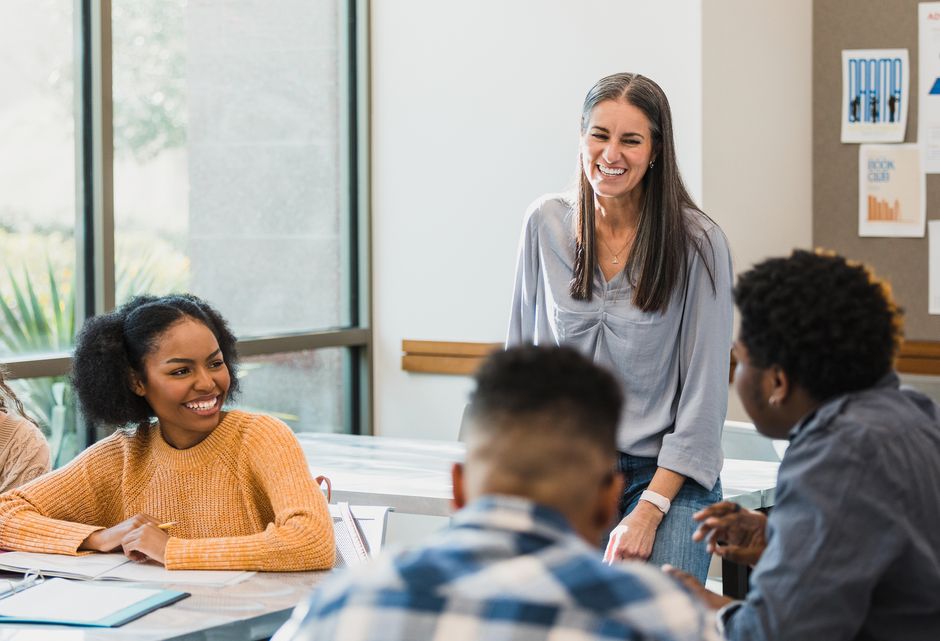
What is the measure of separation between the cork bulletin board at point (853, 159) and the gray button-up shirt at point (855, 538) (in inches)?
118

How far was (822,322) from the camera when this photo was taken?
1.38 metres

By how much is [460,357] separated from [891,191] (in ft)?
5.42

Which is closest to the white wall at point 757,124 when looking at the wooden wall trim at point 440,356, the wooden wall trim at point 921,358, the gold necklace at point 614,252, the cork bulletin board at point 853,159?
the cork bulletin board at point 853,159

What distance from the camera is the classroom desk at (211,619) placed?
160cm

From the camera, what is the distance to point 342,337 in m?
4.50

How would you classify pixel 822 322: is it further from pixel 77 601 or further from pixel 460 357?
pixel 460 357

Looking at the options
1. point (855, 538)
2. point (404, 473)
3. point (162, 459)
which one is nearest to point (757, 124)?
point (404, 473)

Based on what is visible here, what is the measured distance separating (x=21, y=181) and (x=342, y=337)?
1533 mm

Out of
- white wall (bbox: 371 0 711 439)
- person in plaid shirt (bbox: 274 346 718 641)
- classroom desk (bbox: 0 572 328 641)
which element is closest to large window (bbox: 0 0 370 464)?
white wall (bbox: 371 0 711 439)

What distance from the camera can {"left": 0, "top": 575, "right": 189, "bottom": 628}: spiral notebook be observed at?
1.66 meters

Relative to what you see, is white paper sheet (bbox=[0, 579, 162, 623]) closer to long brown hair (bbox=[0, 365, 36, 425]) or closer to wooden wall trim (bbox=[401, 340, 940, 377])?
long brown hair (bbox=[0, 365, 36, 425])

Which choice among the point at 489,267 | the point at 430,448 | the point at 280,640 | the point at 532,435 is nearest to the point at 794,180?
the point at 489,267

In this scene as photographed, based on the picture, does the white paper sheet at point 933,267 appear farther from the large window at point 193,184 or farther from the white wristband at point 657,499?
the white wristband at point 657,499

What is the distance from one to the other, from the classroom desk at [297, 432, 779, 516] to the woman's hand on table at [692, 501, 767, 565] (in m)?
0.84
